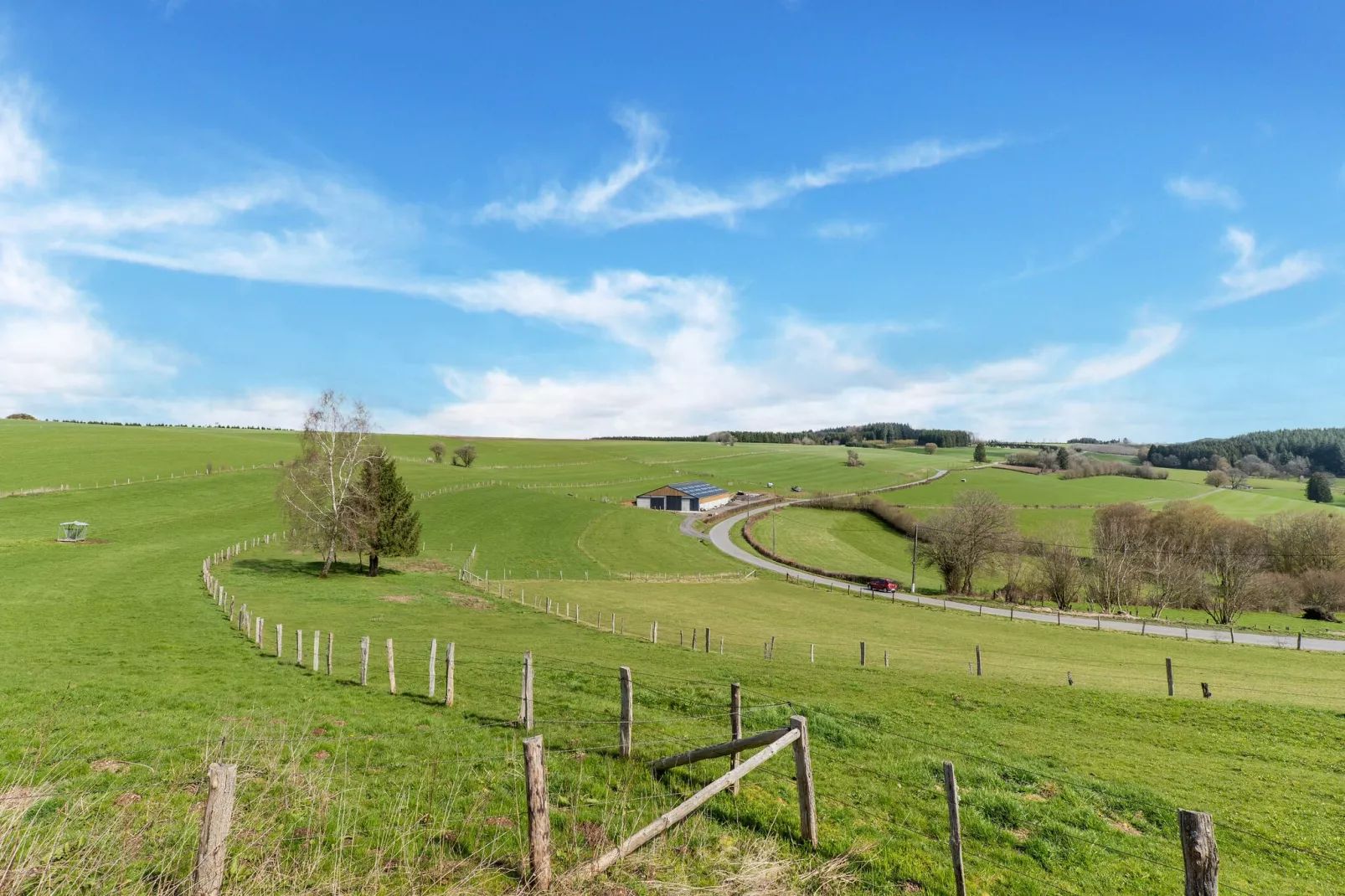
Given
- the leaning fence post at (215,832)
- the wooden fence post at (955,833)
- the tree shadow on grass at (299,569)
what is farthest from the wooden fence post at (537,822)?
the tree shadow on grass at (299,569)

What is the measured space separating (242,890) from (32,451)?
129500 millimetres

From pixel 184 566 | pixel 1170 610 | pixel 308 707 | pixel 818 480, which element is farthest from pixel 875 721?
pixel 818 480

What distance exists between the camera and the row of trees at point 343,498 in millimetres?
52562

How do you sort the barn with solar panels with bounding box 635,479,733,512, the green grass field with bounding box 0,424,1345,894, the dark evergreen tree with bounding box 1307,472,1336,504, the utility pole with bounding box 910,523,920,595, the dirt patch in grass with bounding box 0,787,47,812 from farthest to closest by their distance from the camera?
the dark evergreen tree with bounding box 1307,472,1336,504, the barn with solar panels with bounding box 635,479,733,512, the utility pole with bounding box 910,523,920,595, the green grass field with bounding box 0,424,1345,894, the dirt patch in grass with bounding box 0,787,47,812

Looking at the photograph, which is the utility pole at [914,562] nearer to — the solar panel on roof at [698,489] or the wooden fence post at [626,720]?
the solar panel on roof at [698,489]

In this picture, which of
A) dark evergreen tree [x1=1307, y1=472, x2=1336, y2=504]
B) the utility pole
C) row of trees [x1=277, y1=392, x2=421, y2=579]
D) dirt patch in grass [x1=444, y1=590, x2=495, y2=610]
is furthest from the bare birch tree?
dark evergreen tree [x1=1307, y1=472, x2=1336, y2=504]

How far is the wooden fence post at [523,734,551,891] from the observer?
291 inches

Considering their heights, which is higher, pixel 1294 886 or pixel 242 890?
pixel 242 890

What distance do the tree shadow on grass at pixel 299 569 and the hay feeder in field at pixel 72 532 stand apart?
15.4m

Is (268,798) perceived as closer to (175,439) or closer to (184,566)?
(184,566)

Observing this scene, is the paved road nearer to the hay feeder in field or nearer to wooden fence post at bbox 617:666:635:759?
wooden fence post at bbox 617:666:635:759

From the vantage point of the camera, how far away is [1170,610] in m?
72.7

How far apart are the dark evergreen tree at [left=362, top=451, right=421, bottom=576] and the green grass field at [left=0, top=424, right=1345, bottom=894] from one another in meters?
6.76

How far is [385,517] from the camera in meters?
53.4
